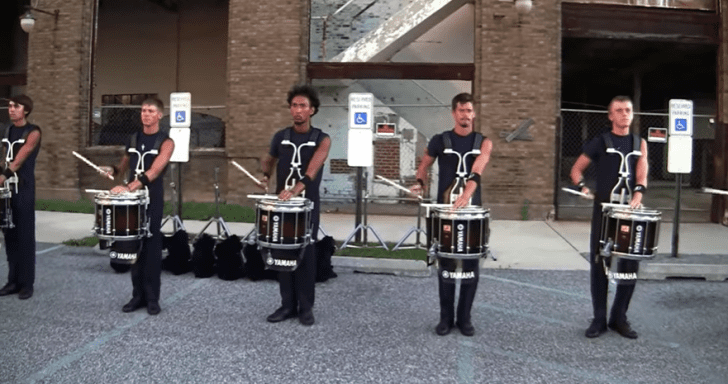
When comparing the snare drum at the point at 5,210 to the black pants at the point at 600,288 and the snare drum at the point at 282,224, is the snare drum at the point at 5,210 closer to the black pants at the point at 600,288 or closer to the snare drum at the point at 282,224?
the snare drum at the point at 282,224

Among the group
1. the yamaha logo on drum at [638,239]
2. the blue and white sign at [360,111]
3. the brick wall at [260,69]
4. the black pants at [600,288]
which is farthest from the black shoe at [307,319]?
the brick wall at [260,69]

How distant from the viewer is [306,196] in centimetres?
510

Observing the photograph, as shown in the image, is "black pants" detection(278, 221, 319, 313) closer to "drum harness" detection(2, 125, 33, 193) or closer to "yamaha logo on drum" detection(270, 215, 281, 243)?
"yamaha logo on drum" detection(270, 215, 281, 243)

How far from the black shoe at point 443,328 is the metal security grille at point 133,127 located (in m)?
12.0

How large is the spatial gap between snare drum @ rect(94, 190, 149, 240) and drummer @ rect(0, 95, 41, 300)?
52.8 inches

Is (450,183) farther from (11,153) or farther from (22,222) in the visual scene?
(11,153)

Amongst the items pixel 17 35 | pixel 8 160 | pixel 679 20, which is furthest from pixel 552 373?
pixel 17 35

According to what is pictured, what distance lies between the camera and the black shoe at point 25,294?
5.87 m

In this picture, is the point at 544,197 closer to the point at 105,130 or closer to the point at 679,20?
the point at 679,20

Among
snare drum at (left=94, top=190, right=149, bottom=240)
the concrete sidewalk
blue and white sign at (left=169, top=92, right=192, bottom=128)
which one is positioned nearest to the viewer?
snare drum at (left=94, top=190, right=149, bottom=240)

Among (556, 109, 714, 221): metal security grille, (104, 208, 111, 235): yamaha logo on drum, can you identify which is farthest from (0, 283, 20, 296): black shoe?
(556, 109, 714, 221): metal security grille

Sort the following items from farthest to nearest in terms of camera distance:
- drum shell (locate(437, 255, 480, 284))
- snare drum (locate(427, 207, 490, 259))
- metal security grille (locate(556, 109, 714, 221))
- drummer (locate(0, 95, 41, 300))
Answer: metal security grille (locate(556, 109, 714, 221))
drummer (locate(0, 95, 41, 300))
drum shell (locate(437, 255, 480, 284))
snare drum (locate(427, 207, 490, 259))

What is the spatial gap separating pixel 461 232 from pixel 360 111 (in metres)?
4.50

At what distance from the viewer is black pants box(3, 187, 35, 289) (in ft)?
19.4
